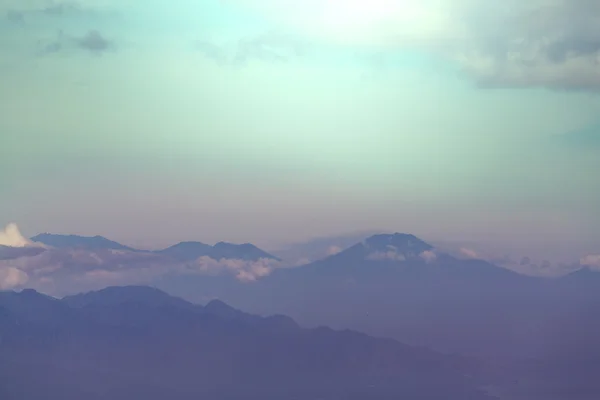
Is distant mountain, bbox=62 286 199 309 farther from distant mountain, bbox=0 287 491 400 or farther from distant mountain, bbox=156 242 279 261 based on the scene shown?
distant mountain, bbox=156 242 279 261

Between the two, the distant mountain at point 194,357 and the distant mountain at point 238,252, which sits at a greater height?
the distant mountain at point 238,252

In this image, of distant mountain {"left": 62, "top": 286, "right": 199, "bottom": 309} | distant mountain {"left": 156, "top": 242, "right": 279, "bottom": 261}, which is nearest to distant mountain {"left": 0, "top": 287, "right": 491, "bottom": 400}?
distant mountain {"left": 62, "top": 286, "right": 199, "bottom": 309}

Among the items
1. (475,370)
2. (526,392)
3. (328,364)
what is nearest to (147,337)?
(328,364)

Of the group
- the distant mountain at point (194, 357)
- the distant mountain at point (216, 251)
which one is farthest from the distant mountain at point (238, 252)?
the distant mountain at point (194, 357)

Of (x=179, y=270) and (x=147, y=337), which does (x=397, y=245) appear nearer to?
(x=179, y=270)

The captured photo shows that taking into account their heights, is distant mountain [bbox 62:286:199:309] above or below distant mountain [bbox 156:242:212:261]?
below

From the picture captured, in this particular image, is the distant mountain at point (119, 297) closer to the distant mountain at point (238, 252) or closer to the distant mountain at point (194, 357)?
the distant mountain at point (194, 357)
